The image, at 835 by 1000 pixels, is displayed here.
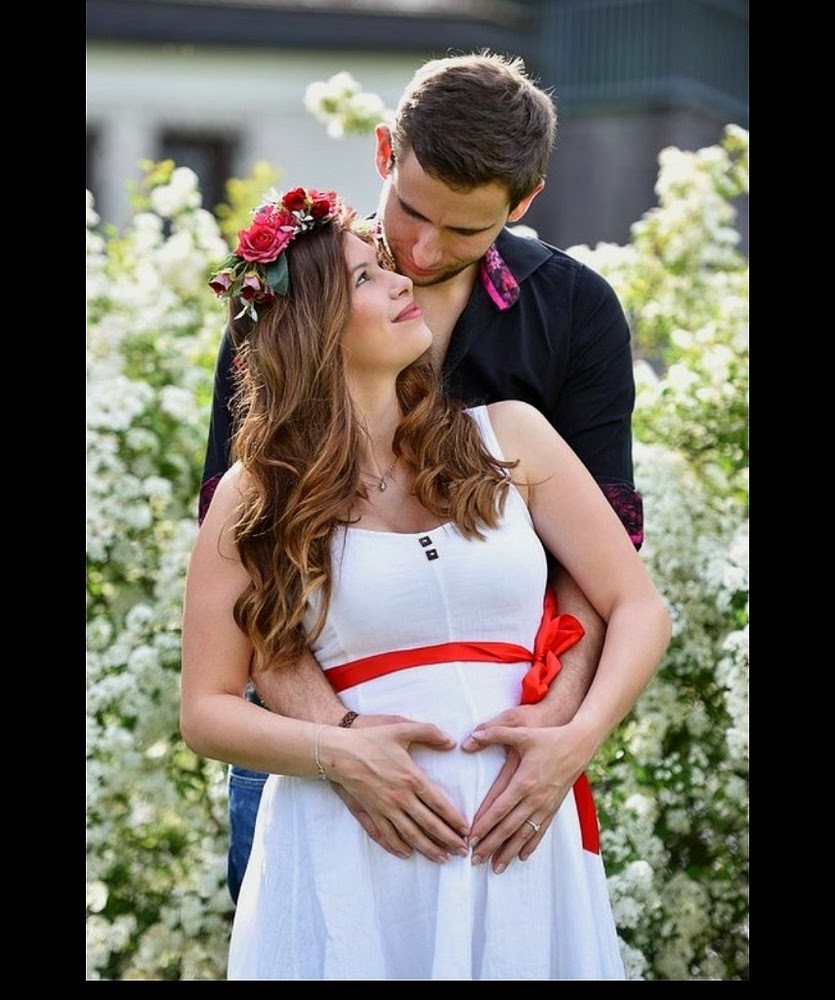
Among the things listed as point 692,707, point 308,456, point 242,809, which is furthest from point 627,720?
point 308,456

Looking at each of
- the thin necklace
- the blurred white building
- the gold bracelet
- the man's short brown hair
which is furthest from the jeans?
the blurred white building

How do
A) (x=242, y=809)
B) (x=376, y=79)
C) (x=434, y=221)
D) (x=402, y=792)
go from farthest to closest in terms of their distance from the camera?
(x=376, y=79) → (x=242, y=809) → (x=434, y=221) → (x=402, y=792)

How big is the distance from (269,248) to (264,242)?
0.05 feet

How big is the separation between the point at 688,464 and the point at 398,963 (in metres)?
2.19

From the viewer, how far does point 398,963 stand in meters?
2.81

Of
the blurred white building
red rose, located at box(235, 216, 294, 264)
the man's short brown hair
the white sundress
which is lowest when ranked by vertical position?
the white sundress

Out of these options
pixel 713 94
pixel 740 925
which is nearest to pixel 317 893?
pixel 740 925

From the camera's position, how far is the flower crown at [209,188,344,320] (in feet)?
9.68

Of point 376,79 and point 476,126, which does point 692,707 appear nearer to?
point 476,126

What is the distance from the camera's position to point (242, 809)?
134 inches

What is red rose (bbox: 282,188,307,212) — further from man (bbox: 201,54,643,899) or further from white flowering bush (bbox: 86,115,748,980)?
white flowering bush (bbox: 86,115,748,980)

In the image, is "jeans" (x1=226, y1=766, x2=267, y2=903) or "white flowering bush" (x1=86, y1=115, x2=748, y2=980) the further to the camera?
"white flowering bush" (x1=86, y1=115, x2=748, y2=980)

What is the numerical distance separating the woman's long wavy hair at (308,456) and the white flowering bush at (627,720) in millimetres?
1444

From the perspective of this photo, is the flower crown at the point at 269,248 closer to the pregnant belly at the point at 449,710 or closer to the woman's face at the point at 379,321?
the woman's face at the point at 379,321
